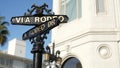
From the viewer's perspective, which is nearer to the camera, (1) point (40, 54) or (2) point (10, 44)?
(1) point (40, 54)

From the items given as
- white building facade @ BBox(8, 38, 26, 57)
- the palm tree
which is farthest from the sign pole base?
white building facade @ BBox(8, 38, 26, 57)

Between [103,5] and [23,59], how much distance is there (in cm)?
3412

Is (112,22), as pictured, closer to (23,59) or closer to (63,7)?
(63,7)

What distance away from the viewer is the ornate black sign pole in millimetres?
5869

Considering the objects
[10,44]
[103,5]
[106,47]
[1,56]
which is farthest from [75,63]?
[10,44]

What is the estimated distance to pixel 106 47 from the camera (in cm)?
1695

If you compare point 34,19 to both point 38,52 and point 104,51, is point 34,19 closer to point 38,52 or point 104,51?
point 38,52

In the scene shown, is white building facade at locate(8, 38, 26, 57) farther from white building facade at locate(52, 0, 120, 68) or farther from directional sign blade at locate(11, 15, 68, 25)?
directional sign blade at locate(11, 15, 68, 25)

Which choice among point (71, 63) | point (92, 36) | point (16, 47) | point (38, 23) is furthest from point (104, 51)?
point (16, 47)

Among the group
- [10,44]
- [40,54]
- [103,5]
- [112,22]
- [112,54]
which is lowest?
[40,54]

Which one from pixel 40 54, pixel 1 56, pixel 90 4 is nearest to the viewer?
pixel 40 54

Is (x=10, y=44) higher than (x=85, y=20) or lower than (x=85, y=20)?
higher

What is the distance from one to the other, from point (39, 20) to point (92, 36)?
11208 mm

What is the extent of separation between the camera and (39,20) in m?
6.18
